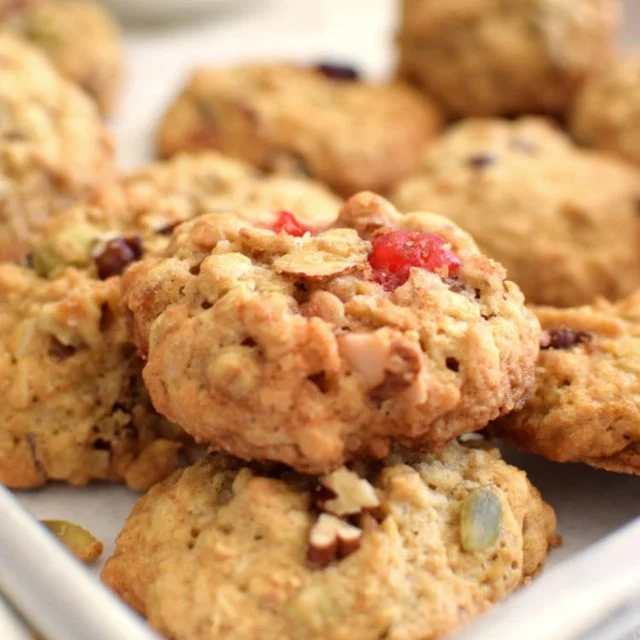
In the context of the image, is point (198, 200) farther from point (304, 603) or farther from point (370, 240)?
point (304, 603)

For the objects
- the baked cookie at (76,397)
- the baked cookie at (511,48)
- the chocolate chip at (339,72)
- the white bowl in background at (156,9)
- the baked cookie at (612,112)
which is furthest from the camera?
the white bowl in background at (156,9)

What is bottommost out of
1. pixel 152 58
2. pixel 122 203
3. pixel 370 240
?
pixel 152 58

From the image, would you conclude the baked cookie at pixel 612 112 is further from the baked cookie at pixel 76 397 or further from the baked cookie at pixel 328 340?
the baked cookie at pixel 76 397

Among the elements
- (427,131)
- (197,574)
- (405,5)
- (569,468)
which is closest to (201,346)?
(197,574)

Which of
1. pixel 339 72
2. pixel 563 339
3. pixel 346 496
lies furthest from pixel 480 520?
pixel 339 72

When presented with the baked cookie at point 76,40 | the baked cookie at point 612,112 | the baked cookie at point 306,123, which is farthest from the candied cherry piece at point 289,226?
the baked cookie at point 76,40

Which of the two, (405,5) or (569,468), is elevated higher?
(405,5)

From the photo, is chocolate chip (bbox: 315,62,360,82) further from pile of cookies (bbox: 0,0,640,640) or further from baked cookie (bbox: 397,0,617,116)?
pile of cookies (bbox: 0,0,640,640)

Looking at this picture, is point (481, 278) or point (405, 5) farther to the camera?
point (405, 5)

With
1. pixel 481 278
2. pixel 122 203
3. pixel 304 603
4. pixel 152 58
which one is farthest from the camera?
pixel 152 58

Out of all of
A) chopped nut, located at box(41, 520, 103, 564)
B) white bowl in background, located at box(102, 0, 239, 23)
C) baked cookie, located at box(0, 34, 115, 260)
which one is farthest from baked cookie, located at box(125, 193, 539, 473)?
white bowl in background, located at box(102, 0, 239, 23)
